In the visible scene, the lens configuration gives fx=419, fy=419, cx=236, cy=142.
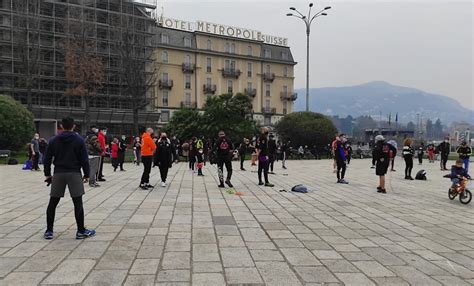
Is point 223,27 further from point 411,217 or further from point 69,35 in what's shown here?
point 411,217

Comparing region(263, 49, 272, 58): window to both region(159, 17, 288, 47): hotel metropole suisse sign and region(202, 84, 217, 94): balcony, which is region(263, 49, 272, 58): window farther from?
region(202, 84, 217, 94): balcony


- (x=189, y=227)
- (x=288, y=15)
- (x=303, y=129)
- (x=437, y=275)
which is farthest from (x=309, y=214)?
(x=303, y=129)

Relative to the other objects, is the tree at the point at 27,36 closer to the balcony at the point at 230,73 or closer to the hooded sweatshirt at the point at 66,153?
the balcony at the point at 230,73

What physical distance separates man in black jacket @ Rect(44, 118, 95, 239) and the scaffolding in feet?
153

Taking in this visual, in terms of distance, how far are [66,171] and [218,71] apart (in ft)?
226

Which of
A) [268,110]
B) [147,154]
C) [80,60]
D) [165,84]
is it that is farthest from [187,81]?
[147,154]

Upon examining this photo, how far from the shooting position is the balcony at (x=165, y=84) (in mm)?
68250

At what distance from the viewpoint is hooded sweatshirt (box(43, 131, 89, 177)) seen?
20.9 feet

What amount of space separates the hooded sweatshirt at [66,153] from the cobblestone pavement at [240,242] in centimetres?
108

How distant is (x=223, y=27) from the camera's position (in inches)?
2921

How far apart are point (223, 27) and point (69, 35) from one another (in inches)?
1199

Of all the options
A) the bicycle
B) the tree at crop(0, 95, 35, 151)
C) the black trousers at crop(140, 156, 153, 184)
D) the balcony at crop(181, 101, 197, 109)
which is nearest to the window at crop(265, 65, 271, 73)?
the balcony at crop(181, 101, 197, 109)

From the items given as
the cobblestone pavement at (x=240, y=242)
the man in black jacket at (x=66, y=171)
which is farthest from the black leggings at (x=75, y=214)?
the cobblestone pavement at (x=240, y=242)

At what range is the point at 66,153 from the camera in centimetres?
638
